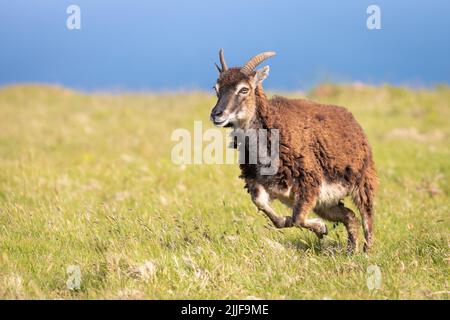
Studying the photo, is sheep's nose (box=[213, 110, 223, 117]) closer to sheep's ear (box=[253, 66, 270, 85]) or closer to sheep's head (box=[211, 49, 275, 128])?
sheep's head (box=[211, 49, 275, 128])

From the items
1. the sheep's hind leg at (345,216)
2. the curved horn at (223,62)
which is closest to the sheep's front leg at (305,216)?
the sheep's hind leg at (345,216)

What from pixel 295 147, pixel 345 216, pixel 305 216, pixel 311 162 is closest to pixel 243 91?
pixel 295 147

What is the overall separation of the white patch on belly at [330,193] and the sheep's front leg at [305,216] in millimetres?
314

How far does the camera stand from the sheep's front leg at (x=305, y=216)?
8.59 metres

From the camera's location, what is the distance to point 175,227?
366 inches

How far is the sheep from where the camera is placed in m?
8.69

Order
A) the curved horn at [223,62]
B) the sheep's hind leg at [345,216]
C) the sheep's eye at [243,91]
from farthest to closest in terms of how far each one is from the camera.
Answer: the sheep's hind leg at [345,216] → the curved horn at [223,62] → the sheep's eye at [243,91]

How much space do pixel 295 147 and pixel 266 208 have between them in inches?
35.0

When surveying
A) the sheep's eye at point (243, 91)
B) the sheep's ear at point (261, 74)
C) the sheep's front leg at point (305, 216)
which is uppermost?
the sheep's ear at point (261, 74)

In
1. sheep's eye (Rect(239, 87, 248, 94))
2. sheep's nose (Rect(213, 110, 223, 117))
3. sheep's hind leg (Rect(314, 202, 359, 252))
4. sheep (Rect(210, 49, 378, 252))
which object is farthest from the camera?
sheep's hind leg (Rect(314, 202, 359, 252))

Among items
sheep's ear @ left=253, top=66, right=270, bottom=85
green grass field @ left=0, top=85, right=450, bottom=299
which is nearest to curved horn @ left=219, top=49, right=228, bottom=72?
sheep's ear @ left=253, top=66, right=270, bottom=85

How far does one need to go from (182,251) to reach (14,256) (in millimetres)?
2027

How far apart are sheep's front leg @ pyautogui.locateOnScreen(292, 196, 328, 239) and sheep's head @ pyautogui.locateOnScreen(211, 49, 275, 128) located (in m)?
1.24

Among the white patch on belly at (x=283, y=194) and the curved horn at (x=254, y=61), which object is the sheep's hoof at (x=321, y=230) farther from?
the curved horn at (x=254, y=61)
